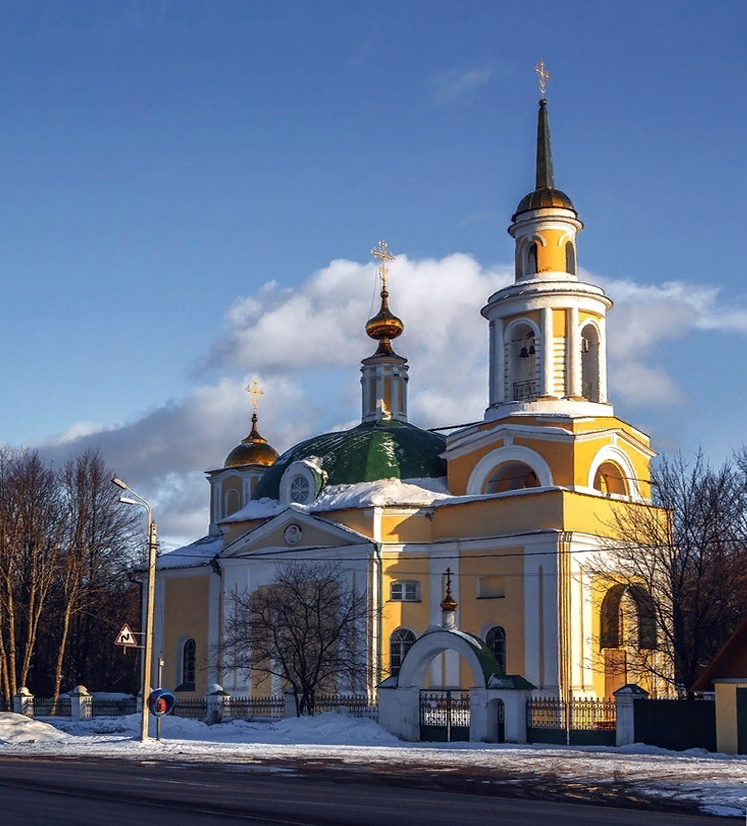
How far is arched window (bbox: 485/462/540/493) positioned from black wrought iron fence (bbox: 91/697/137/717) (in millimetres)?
13185

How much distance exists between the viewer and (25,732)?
32.5m

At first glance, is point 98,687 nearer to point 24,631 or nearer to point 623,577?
point 24,631

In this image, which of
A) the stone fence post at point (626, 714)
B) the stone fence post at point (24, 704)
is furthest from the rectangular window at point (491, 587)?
the stone fence post at point (24, 704)

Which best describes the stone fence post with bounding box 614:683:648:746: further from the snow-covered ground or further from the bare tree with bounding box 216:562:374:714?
the bare tree with bounding box 216:562:374:714

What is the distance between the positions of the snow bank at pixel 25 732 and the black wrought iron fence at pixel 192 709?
6228mm

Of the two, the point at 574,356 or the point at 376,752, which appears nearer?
the point at 376,752

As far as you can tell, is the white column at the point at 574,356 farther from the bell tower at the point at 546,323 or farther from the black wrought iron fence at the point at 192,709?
the black wrought iron fence at the point at 192,709

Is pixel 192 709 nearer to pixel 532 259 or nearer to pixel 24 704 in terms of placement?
pixel 24 704

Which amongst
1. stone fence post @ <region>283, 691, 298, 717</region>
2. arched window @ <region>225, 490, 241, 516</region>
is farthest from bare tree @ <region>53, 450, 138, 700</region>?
stone fence post @ <region>283, 691, 298, 717</region>

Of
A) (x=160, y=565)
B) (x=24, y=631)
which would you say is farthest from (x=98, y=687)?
(x=160, y=565)

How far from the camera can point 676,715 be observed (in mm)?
26625

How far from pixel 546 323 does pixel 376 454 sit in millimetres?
6513

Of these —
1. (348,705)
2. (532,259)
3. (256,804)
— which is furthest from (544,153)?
(256,804)

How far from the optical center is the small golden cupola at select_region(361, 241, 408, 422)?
145 feet
